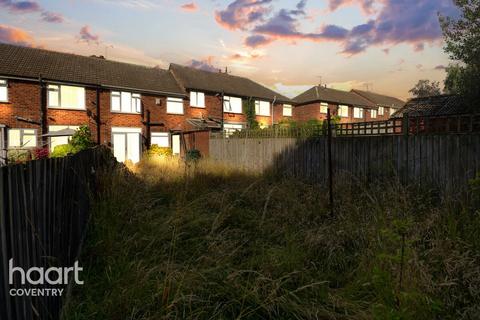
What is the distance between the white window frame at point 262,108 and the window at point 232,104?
187cm

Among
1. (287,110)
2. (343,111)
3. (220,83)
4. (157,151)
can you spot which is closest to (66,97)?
(157,151)

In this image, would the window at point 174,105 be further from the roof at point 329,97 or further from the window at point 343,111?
the window at point 343,111

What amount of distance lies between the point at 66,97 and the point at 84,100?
3.28ft

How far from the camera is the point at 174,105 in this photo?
2350 cm

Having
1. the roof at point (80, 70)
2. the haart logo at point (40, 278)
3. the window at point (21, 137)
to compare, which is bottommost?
the haart logo at point (40, 278)

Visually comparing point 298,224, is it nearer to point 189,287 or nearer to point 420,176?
point 189,287

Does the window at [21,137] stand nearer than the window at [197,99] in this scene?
Yes

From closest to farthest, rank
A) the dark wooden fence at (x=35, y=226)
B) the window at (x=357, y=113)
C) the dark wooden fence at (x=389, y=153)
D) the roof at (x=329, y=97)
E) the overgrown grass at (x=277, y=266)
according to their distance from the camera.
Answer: the dark wooden fence at (x=35, y=226)
the overgrown grass at (x=277, y=266)
the dark wooden fence at (x=389, y=153)
the roof at (x=329, y=97)
the window at (x=357, y=113)

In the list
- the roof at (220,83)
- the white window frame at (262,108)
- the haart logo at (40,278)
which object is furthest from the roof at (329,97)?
the haart logo at (40,278)

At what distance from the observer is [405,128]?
696 centimetres

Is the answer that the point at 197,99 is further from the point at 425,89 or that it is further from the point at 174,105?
the point at 425,89

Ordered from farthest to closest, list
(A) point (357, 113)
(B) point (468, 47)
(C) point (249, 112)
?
(A) point (357, 113) < (C) point (249, 112) < (B) point (468, 47)

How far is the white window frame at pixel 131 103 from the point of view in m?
20.5

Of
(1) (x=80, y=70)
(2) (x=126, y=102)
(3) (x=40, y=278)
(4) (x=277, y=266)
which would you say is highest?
(1) (x=80, y=70)
